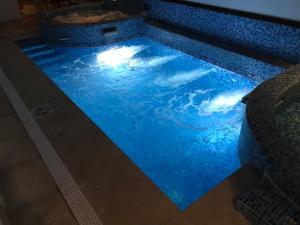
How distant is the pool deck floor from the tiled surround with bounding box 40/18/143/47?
8.75 ft

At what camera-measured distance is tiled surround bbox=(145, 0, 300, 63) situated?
3.23 metres

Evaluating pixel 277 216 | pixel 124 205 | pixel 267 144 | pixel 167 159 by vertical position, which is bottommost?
pixel 167 159

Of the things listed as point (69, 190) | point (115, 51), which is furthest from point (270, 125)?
point (115, 51)

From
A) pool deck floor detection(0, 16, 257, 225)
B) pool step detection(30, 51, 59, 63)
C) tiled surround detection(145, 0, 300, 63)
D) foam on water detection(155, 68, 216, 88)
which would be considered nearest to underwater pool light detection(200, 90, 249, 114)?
foam on water detection(155, 68, 216, 88)

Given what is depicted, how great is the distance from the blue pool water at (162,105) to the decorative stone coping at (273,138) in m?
0.77

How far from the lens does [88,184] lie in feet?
5.78

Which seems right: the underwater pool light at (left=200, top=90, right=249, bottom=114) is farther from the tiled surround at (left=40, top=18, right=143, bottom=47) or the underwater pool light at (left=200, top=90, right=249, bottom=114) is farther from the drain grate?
the tiled surround at (left=40, top=18, right=143, bottom=47)

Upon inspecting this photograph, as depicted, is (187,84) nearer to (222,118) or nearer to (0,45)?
(222,118)

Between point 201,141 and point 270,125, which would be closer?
point 270,125

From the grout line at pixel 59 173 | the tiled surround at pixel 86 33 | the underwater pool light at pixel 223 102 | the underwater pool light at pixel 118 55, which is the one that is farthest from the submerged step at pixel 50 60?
the underwater pool light at pixel 223 102

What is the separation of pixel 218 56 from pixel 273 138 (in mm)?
2513

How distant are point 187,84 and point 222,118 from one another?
86 centimetres

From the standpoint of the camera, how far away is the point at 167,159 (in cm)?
254

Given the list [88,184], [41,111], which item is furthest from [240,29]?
[88,184]
